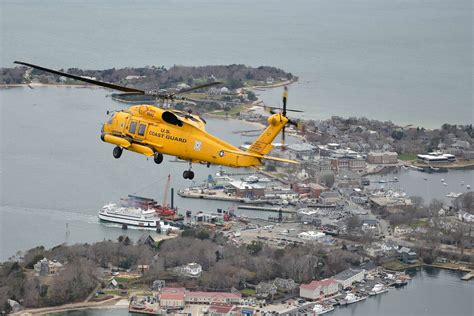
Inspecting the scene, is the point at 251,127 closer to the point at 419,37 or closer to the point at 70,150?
the point at 70,150

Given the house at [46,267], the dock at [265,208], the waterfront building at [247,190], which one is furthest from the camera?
the waterfront building at [247,190]

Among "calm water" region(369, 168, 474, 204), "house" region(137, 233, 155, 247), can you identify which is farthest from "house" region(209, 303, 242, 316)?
"calm water" region(369, 168, 474, 204)

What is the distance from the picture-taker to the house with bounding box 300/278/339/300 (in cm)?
2228

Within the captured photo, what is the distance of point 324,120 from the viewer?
135ft

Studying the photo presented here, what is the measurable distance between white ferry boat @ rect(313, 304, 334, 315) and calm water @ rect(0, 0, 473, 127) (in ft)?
67.2

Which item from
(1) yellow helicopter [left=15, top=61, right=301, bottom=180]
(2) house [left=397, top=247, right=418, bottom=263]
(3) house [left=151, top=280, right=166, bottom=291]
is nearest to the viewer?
(1) yellow helicopter [left=15, top=61, right=301, bottom=180]

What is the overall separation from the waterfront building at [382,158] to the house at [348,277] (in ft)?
37.2

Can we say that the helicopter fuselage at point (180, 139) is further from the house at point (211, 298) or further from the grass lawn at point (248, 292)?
the grass lawn at point (248, 292)

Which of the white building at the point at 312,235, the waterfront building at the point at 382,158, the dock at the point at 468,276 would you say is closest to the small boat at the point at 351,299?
the dock at the point at 468,276

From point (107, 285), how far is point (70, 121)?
18393mm

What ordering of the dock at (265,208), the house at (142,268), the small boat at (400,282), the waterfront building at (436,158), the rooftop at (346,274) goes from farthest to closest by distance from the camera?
the waterfront building at (436,158)
the dock at (265,208)
the small boat at (400,282)
the rooftop at (346,274)
the house at (142,268)

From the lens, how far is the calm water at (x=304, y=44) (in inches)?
1921

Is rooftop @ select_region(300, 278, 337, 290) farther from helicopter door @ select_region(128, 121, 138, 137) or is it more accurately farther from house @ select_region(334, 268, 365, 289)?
helicopter door @ select_region(128, 121, 138, 137)

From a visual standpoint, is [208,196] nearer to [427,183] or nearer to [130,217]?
[130,217]
